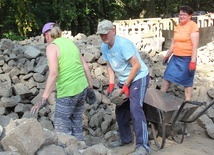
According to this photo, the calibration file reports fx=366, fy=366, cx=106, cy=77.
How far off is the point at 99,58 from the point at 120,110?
2.16 m

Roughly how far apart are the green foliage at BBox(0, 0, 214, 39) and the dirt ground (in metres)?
11.3

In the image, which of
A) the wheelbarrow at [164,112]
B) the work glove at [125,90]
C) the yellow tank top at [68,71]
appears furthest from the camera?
the wheelbarrow at [164,112]

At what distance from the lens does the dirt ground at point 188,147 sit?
4.73 metres

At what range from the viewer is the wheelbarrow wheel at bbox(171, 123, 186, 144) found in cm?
507

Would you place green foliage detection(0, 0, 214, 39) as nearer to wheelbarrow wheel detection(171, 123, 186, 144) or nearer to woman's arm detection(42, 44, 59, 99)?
wheelbarrow wheel detection(171, 123, 186, 144)

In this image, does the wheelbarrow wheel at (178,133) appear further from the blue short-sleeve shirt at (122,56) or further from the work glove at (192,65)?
the blue short-sleeve shirt at (122,56)

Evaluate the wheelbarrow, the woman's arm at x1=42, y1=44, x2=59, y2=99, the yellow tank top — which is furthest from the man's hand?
the wheelbarrow

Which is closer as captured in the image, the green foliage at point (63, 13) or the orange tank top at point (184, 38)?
the orange tank top at point (184, 38)

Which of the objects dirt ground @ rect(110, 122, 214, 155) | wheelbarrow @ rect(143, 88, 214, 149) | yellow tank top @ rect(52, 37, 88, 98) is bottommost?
dirt ground @ rect(110, 122, 214, 155)

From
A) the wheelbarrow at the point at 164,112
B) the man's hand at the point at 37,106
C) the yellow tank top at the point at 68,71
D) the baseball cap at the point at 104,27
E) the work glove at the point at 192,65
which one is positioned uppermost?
the baseball cap at the point at 104,27

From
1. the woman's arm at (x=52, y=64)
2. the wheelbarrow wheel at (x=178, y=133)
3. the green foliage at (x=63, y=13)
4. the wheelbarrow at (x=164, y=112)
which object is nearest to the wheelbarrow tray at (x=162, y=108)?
the wheelbarrow at (x=164, y=112)

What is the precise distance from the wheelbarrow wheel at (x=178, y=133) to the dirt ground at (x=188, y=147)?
61mm

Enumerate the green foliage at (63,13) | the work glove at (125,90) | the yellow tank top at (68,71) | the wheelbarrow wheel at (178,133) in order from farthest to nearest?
1. the green foliage at (63,13)
2. the wheelbarrow wheel at (178,133)
3. the work glove at (125,90)
4. the yellow tank top at (68,71)

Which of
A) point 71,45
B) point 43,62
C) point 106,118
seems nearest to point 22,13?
point 43,62
